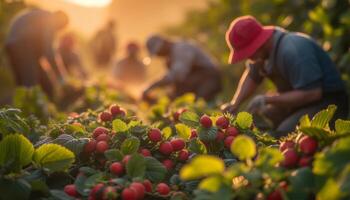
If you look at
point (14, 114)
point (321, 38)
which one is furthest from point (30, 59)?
point (14, 114)

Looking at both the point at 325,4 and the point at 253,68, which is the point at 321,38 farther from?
the point at 253,68

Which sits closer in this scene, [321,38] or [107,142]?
[107,142]

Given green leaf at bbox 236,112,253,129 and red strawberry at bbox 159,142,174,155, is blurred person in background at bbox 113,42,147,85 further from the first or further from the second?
red strawberry at bbox 159,142,174,155

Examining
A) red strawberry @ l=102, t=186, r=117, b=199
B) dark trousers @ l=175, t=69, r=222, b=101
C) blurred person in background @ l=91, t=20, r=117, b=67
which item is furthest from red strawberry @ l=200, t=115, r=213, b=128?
blurred person in background @ l=91, t=20, r=117, b=67

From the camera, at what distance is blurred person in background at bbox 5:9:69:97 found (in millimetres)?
8836

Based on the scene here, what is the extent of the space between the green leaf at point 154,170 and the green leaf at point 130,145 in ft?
0.27

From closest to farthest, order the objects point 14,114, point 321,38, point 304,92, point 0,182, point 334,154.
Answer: point 334,154, point 0,182, point 14,114, point 304,92, point 321,38

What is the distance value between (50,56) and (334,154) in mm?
7893

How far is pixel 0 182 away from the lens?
238cm

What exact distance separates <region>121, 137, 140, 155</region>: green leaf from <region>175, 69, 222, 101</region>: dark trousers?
22.2 feet

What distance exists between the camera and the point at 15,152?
249cm

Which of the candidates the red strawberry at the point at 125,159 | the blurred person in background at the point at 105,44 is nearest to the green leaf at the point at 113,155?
the red strawberry at the point at 125,159

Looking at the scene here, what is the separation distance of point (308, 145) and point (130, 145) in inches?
32.4

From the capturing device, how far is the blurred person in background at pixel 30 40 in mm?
8836
